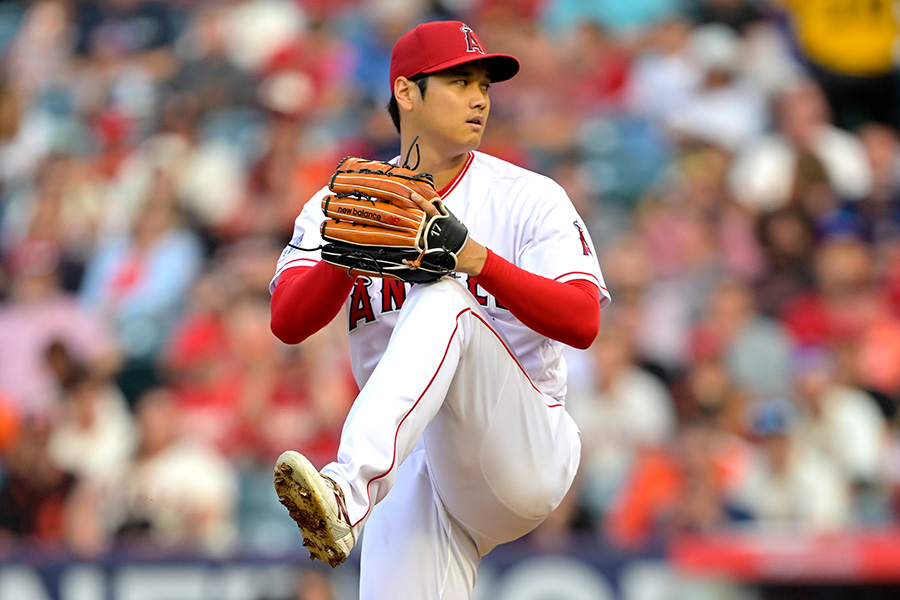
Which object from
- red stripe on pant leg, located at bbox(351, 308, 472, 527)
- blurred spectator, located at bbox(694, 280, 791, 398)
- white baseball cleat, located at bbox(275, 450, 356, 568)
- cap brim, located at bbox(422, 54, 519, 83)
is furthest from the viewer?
blurred spectator, located at bbox(694, 280, 791, 398)

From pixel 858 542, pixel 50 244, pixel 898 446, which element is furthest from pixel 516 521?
pixel 50 244

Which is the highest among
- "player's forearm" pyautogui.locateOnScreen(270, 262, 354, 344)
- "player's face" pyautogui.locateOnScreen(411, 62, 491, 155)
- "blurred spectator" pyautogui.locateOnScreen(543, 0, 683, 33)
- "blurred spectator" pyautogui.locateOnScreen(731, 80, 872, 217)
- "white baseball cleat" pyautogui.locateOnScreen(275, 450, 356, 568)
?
"player's face" pyautogui.locateOnScreen(411, 62, 491, 155)

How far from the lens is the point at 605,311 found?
6535 millimetres

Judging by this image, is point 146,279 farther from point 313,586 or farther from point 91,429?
point 313,586

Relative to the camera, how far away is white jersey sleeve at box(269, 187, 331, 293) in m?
3.12

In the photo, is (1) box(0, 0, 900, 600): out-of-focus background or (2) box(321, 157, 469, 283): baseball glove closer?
(2) box(321, 157, 469, 283): baseball glove

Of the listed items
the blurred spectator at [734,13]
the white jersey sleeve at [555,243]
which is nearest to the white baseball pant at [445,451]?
the white jersey sleeve at [555,243]

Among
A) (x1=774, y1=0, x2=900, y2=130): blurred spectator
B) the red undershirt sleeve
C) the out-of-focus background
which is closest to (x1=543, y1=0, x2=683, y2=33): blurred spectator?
the out-of-focus background

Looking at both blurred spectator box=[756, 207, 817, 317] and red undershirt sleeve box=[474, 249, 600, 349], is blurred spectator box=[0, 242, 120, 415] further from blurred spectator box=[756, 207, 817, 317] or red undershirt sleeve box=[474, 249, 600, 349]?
red undershirt sleeve box=[474, 249, 600, 349]

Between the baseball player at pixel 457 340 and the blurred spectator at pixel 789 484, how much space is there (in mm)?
2636

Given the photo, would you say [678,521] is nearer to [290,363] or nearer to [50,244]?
[290,363]

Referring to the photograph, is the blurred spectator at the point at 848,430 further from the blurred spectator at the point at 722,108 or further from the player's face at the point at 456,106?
the player's face at the point at 456,106

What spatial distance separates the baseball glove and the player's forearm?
0.10 metres

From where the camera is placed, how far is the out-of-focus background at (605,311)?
18.1ft
